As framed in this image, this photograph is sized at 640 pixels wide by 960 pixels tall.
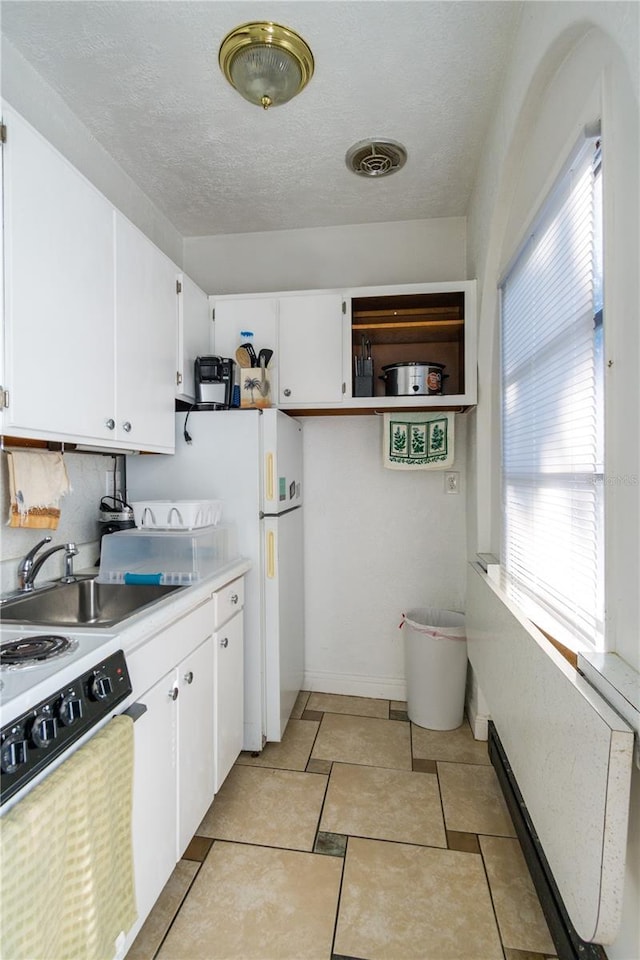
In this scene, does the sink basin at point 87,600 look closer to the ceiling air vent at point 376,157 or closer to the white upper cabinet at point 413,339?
the white upper cabinet at point 413,339

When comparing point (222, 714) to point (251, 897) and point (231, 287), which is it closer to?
point (251, 897)

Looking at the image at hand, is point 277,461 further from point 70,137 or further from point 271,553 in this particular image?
point 70,137

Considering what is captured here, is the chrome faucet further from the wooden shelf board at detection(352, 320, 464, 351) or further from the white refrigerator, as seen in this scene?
the wooden shelf board at detection(352, 320, 464, 351)

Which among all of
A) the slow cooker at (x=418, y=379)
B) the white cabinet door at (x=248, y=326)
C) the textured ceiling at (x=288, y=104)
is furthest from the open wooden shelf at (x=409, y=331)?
the textured ceiling at (x=288, y=104)

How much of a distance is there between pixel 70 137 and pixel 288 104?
88cm

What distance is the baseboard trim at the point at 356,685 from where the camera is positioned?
286cm

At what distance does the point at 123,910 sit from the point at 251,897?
56 centimetres

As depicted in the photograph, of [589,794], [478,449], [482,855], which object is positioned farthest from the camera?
[478,449]

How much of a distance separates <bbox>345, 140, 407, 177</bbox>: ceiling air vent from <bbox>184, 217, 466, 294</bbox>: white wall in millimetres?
478

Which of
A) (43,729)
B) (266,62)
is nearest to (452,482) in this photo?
(266,62)

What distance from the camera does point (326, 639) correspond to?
9.68 feet

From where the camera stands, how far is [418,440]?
2.62m

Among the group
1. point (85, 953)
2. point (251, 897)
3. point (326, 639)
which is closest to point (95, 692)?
point (85, 953)

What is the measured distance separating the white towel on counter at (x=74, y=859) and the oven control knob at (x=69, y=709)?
74 millimetres
